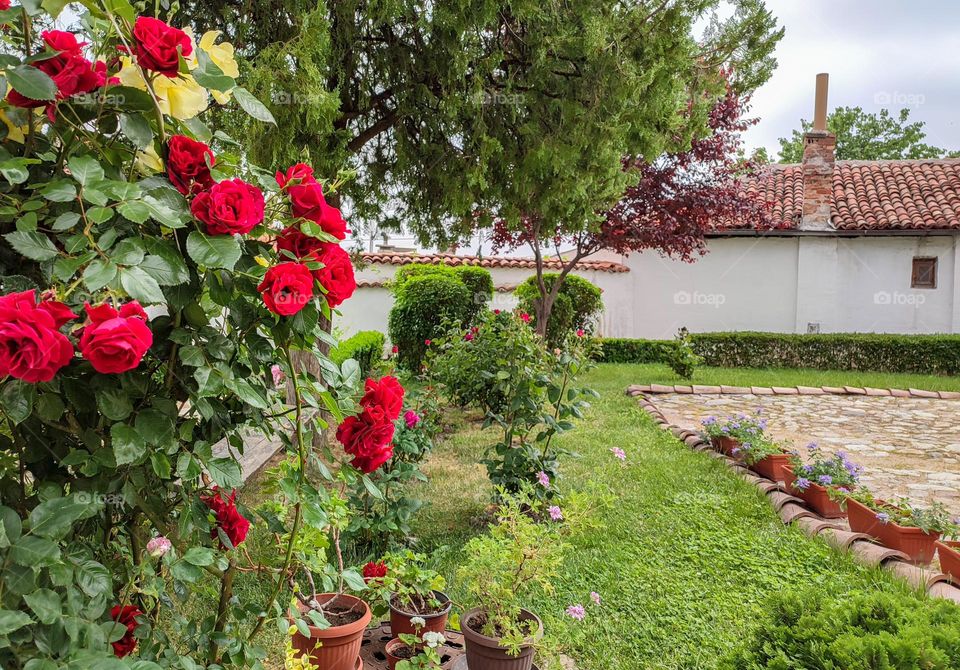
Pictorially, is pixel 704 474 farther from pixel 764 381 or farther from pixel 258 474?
pixel 764 381

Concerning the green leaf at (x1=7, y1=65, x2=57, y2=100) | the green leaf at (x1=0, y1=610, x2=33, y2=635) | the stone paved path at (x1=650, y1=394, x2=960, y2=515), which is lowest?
the stone paved path at (x1=650, y1=394, x2=960, y2=515)

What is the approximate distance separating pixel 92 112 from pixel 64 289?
12.7 inches

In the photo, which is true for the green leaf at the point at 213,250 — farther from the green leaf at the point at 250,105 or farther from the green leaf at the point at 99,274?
the green leaf at the point at 250,105

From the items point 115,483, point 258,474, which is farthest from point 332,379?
point 258,474

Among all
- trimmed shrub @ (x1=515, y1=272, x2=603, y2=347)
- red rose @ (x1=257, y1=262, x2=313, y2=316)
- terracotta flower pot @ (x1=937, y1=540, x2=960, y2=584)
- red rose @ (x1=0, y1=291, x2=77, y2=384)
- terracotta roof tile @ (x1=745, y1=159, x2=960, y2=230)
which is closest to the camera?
red rose @ (x1=0, y1=291, x2=77, y2=384)

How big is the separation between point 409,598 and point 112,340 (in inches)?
65.1

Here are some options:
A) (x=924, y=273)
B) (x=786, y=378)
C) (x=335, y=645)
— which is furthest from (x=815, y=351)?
(x=335, y=645)

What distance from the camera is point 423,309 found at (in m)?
8.47

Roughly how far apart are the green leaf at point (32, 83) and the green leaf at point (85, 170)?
0.10 m

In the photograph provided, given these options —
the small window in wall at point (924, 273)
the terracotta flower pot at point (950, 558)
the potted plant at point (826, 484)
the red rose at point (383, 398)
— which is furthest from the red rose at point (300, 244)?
the small window in wall at point (924, 273)

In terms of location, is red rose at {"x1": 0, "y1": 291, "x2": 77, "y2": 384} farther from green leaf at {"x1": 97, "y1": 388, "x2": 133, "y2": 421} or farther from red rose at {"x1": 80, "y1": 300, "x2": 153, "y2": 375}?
green leaf at {"x1": 97, "y1": 388, "x2": 133, "y2": 421}

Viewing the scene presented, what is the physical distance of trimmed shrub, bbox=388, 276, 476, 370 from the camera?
8.43 meters

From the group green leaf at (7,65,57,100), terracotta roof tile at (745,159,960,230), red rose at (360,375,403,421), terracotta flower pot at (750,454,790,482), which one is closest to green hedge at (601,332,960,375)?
terracotta roof tile at (745,159,960,230)

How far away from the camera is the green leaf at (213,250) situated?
0.98 m
